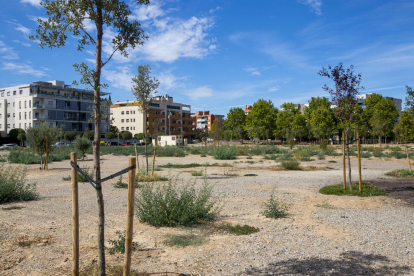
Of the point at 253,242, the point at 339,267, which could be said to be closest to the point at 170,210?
the point at 253,242

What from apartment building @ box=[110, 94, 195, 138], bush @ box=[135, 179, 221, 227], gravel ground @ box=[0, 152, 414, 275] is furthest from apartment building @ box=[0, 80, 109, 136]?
bush @ box=[135, 179, 221, 227]

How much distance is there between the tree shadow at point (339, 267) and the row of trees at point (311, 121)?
181 ft

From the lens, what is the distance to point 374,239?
17.6 ft

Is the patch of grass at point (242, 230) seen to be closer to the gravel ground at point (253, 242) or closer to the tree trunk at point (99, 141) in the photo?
the gravel ground at point (253, 242)

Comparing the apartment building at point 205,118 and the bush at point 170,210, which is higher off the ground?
the apartment building at point 205,118

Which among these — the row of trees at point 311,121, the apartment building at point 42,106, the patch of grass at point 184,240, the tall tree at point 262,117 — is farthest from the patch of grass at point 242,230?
the tall tree at point 262,117

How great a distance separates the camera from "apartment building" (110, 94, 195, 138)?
97.2 m

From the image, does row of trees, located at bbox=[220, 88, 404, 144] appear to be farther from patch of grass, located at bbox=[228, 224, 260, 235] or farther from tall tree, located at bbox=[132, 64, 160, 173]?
patch of grass, located at bbox=[228, 224, 260, 235]

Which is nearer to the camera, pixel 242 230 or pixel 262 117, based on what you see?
pixel 242 230

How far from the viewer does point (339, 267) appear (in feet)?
13.7

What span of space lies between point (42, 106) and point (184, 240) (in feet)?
244

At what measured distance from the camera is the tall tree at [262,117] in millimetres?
78188

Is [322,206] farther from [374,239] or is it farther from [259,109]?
[259,109]

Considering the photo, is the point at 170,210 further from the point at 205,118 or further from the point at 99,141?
the point at 205,118
